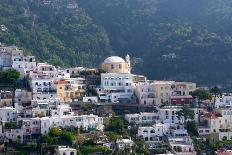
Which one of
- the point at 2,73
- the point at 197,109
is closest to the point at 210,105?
the point at 197,109

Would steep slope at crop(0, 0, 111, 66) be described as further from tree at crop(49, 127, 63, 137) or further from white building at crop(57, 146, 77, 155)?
white building at crop(57, 146, 77, 155)

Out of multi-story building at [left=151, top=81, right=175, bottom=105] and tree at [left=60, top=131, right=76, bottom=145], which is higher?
multi-story building at [left=151, top=81, right=175, bottom=105]

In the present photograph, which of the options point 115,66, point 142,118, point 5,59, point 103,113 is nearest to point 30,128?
point 103,113

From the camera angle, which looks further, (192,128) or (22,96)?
(22,96)

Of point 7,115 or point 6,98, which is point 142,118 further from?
point 6,98

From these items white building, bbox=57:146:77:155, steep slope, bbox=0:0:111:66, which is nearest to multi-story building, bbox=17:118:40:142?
white building, bbox=57:146:77:155

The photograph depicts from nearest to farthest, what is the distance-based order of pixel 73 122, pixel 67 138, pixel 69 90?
pixel 67 138, pixel 73 122, pixel 69 90
